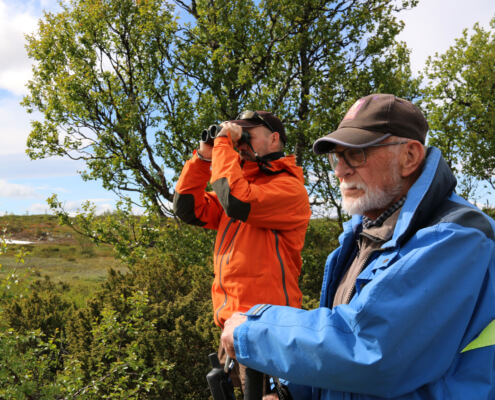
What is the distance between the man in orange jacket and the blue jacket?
1210mm

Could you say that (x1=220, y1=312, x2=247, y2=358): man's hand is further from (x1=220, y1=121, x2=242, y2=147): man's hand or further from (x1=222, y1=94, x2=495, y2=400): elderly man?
(x1=220, y1=121, x2=242, y2=147): man's hand

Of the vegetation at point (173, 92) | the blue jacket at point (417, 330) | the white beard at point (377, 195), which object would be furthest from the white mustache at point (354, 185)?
→ the vegetation at point (173, 92)

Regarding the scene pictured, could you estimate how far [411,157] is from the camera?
1544mm

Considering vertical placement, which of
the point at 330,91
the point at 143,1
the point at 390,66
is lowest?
the point at 330,91

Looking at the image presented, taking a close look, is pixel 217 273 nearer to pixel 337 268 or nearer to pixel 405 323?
pixel 337 268

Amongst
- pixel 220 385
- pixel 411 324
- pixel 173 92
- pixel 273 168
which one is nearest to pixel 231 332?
pixel 220 385

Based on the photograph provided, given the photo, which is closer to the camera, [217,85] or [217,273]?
[217,273]

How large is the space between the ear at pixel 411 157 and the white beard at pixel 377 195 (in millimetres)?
33

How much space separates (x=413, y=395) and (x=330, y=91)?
9239mm

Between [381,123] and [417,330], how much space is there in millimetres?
756

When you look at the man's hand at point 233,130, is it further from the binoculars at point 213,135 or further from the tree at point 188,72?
the tree at point 188,72

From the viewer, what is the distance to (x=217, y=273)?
103 inches

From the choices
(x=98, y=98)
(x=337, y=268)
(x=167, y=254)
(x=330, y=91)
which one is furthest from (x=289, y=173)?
(x=98, y=98)

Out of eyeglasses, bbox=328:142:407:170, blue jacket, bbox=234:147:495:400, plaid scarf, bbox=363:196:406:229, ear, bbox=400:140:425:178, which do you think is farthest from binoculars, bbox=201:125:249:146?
blue jacket, bbox=234:147:495:400
